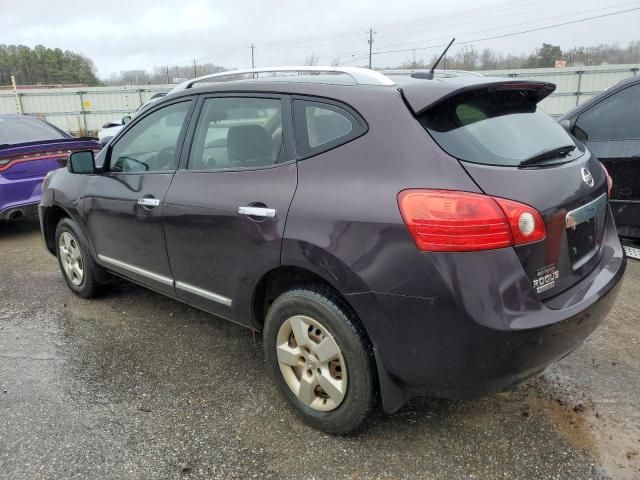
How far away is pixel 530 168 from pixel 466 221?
0.45m

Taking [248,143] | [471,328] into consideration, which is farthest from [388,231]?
[248,143]

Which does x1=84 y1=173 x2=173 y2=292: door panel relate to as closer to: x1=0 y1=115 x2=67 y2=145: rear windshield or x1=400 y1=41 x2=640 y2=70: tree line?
x1=0 y1=115 x2=67 y2=145: rear windshield

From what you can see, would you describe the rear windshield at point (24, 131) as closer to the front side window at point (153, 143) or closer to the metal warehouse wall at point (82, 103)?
the front side window at point (153, 143)

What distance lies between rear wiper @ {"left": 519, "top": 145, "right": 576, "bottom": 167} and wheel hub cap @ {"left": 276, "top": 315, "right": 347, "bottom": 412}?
1157mm

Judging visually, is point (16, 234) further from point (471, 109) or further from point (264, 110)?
point (471, 109)

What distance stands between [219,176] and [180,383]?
1.26 meters

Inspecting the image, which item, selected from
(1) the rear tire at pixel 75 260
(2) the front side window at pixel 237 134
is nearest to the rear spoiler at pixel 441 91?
(2) the front side window at pixel 237 134

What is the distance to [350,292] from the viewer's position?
2.26m

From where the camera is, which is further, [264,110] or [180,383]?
[180,383]

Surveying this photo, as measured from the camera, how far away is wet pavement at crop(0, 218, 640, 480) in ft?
7.89

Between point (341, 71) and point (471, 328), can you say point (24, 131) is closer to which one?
point (341, 71)

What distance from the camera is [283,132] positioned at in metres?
2.67

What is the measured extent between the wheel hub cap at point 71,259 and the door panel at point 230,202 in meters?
1.56

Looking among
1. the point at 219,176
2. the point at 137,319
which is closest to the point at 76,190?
the point at 137,319
